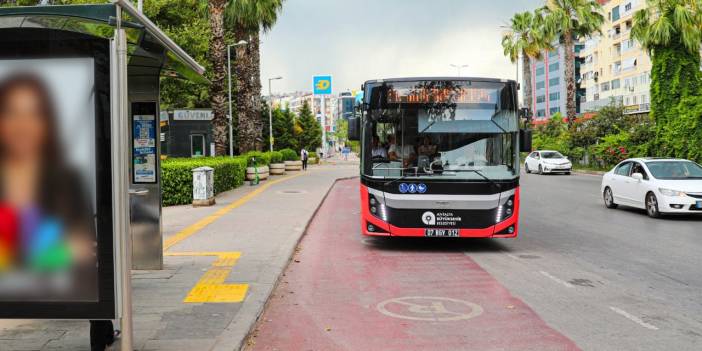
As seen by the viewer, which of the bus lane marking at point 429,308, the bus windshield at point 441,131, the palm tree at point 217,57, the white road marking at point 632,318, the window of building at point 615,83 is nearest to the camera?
the white road marking at point 632,318

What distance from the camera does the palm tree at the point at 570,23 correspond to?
1785 inches

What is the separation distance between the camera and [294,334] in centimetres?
588

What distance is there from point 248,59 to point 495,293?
27313 millimetres

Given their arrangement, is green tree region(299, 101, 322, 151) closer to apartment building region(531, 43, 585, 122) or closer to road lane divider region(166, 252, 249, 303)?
apartment building region(531, 43, 585, 122)

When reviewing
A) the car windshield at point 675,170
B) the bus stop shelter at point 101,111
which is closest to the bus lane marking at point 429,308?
the bus stop shelter at point 101,111

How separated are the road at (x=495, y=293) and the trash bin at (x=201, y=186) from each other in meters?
6.14

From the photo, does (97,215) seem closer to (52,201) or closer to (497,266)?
(52,201)

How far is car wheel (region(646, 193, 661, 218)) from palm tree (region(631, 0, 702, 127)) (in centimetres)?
1665

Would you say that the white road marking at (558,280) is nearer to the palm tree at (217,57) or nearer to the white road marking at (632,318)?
the white road marking at (632,318)

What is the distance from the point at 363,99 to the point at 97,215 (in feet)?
22.6

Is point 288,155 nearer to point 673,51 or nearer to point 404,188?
point 673,51

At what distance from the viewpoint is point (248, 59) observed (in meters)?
33.0

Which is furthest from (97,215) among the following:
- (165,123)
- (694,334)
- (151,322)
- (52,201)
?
(165,123)

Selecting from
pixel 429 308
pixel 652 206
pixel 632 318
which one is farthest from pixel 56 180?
pixel 652 206
